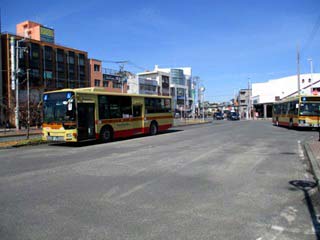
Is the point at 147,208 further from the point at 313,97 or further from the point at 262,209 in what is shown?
the point at 313,97

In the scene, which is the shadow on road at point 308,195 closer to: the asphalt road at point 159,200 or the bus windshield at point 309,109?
the asphalt road at point 159,200

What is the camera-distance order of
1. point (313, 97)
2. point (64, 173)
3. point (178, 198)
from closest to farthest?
point (178, 198) < point (64, 173) < point (313, 97)

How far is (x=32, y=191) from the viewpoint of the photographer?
6.20 meters

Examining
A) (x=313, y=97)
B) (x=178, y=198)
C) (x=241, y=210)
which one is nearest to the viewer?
(x=241, y=210)

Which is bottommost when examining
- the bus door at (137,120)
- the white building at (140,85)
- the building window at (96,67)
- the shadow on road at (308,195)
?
the shadow on road at (308,195)

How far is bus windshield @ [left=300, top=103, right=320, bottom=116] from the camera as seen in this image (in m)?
22.4

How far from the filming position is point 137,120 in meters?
19.4

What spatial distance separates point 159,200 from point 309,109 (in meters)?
21.1

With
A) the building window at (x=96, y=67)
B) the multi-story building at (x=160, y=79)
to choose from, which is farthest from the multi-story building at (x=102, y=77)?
the multi-story building at (x=160, y=79)

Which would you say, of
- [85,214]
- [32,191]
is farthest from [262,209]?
[32,191]

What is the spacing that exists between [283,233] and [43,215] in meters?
3.85

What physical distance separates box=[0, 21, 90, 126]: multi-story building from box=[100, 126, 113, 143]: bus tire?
825 inches

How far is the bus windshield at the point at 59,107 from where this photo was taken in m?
14.4

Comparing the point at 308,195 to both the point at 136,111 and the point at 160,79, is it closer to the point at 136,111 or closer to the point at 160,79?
the point at 136,111
